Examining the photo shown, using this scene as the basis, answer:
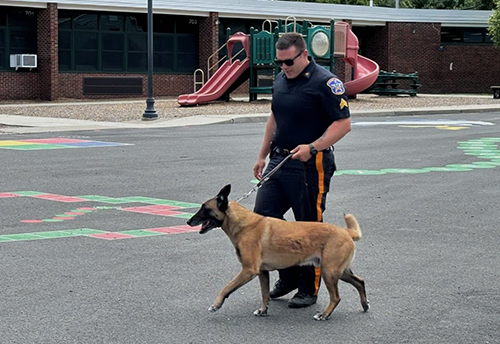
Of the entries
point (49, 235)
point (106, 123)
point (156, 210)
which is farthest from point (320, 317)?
point (106, 123)

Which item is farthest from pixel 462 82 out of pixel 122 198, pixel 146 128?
pixel 122 198

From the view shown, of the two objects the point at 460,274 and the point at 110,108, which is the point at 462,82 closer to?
the point at 110,108

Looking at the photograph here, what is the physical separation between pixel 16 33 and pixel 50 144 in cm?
2042

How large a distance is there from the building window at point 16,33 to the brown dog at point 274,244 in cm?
3338

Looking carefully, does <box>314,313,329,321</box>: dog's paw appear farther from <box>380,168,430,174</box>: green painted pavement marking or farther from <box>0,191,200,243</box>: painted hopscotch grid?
<box>380,168,430,174</box>: green painted pavement marking

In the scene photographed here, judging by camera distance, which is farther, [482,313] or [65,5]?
[65,5]

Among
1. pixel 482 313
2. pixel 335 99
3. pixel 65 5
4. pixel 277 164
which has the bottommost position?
pixel 482 313

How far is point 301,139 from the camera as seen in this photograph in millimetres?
6781

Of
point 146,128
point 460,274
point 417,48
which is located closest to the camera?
point 460,274

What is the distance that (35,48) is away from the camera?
39.1m

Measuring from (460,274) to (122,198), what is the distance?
5.35 m

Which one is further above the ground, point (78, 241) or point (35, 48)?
point (35, 48)

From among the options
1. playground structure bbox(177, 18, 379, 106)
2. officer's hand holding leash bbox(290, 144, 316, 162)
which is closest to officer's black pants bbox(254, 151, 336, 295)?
officer's hand holding leash bbox(290, 144, 316, 162)

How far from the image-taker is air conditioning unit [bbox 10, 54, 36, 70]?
37.4 m
